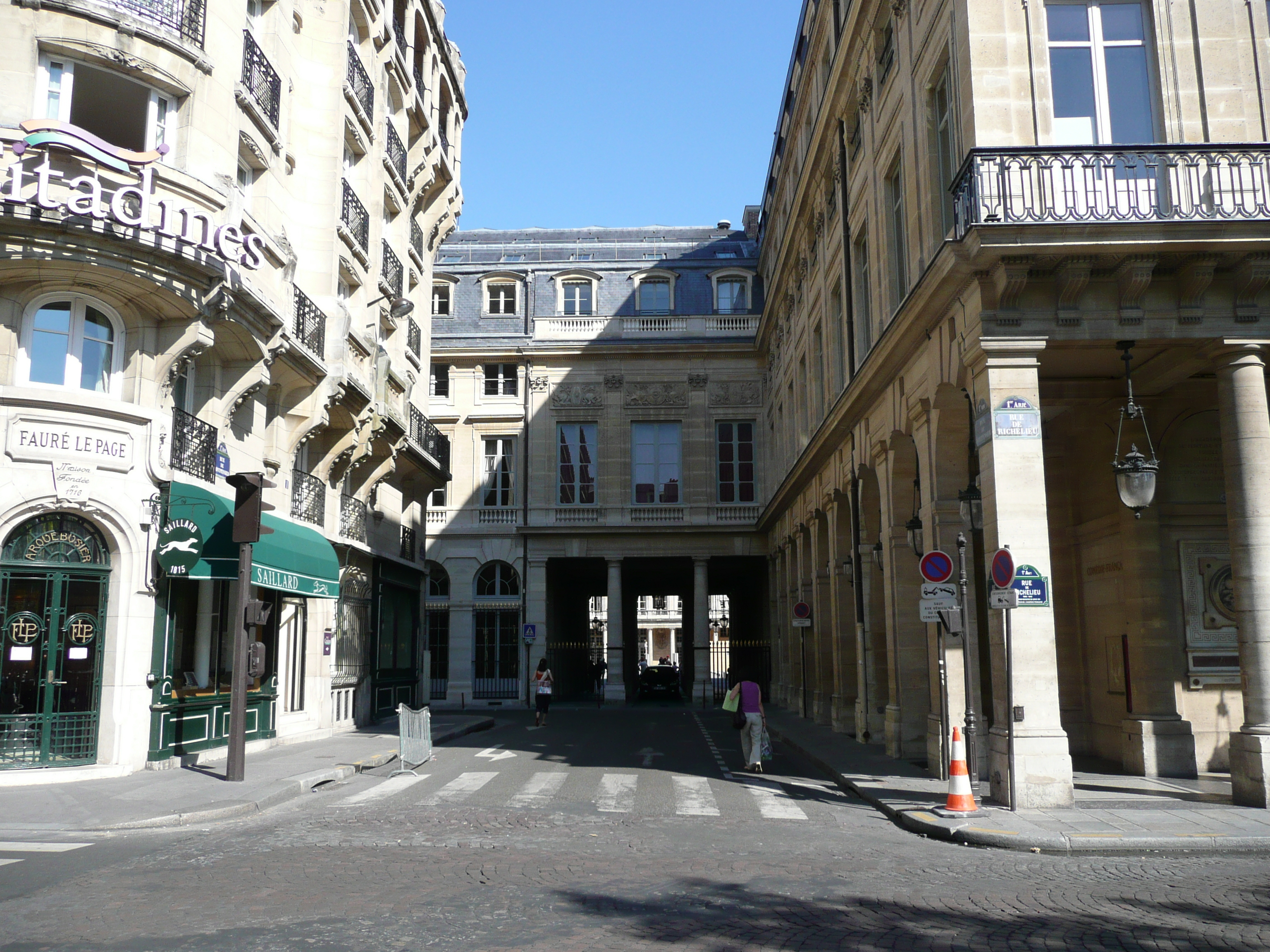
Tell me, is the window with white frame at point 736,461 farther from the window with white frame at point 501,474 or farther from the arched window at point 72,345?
→ the arched window at point 72,345

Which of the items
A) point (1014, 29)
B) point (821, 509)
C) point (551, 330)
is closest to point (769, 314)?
point (551, 330)

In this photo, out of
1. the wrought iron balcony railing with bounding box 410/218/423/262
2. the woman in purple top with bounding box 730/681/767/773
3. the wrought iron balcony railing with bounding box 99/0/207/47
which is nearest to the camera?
the wrought iron balcony railing with bounding box 99/0/207/47

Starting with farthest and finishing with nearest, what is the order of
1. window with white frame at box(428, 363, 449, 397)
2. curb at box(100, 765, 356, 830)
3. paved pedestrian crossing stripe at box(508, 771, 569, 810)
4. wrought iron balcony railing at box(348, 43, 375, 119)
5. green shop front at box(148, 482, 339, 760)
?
window with white frame at box(428, 363, 449, 397) → wrought iron balcony railing at box(348, 43, 375, 119) → green shop front at box(148, 482, 339, 760) → paved pedestrian crossing stripe at box(508, 771, 569, 810) → curb at box(100, 765, 356, 830)

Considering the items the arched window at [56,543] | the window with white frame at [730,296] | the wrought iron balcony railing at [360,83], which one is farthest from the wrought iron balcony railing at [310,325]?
the window with white frame at [730,296]

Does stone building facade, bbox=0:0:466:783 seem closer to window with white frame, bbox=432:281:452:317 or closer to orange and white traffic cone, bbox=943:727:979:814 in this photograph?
orange and white traffic cone, bbox=943:727:979:814

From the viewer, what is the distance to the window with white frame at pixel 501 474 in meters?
41.9

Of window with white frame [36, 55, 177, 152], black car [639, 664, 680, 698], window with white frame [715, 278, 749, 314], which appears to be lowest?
black car [639, 664, 680, 698]

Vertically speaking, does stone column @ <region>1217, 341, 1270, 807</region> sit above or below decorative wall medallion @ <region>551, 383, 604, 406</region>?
below

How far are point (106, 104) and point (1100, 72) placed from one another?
46.7 feet

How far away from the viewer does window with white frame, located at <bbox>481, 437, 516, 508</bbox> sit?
41.9m

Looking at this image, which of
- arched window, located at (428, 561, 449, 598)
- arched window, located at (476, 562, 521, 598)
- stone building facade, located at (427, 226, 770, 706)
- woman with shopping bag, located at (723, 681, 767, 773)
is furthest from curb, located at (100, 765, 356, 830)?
arched window, located at (428, 561, 449, 598)

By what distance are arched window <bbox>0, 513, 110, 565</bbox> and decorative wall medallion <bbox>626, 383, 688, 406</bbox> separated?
28.4 metres

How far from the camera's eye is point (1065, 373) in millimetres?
14938

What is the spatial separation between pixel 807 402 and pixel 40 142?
19482 millimetres
